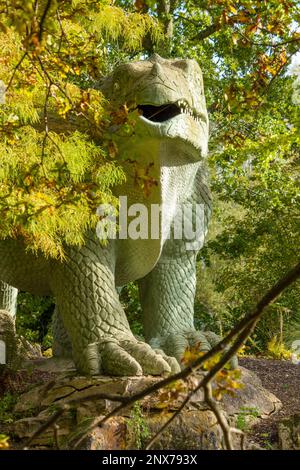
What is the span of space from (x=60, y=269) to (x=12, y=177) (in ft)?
2.98

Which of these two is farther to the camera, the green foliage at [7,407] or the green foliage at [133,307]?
the green foliage at [133,307]

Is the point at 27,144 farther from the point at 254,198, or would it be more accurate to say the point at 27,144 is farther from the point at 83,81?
the point at 254,198

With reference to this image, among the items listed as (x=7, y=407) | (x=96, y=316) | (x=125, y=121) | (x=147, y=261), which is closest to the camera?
(x=125, y=121)

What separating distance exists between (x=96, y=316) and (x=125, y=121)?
5.25 ft

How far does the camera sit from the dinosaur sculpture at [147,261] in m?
4.41

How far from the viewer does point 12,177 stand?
4.22 meters

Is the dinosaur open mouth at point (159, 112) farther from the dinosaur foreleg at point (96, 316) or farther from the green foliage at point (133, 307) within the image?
the green foliage at point (133, 307)

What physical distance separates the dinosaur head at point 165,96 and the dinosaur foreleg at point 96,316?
955 mm

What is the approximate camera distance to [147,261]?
205 inches

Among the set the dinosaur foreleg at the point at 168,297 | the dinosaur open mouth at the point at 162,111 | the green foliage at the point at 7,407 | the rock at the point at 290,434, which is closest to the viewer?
the rock at the point at 290,434

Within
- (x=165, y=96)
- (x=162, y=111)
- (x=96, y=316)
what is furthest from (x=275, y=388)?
(x=165, y=96)

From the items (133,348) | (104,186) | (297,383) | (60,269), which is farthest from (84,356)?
(297,383)

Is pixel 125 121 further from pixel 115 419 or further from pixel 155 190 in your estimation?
pixel 115 419

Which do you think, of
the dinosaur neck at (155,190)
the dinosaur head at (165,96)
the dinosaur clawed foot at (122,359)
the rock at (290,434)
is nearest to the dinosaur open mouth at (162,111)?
the dinosaur head at (165,96)
